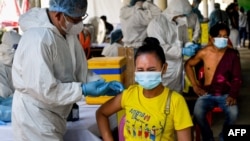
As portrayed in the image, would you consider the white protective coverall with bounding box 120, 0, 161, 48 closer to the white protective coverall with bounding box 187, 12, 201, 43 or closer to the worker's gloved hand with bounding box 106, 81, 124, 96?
the white protective coverall with bounding box 187, 12, 201, 43

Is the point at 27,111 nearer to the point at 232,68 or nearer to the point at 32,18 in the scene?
the point at 32,18

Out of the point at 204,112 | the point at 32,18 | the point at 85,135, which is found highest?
the point at 32,18

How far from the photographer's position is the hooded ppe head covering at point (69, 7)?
216 centimetres

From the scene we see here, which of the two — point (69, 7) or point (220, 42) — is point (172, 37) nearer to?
point (220, 42)

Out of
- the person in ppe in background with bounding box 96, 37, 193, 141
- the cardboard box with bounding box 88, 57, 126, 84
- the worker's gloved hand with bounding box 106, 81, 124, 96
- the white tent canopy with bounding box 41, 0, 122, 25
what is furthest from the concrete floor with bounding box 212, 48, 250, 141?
the white tent canopy with bounding box 41, 0, 122, 25

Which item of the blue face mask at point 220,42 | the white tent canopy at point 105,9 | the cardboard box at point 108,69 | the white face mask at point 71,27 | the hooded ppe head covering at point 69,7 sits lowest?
the white tent canopy at point 105,9

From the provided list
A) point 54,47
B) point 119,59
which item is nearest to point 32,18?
point 54,47

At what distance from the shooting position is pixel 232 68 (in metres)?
3.73

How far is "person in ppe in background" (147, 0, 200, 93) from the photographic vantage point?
446cm

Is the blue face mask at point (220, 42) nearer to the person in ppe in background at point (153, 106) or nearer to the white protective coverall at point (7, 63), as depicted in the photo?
the white protective coverall at point (7, 63)

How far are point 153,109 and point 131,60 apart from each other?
58.3 inches

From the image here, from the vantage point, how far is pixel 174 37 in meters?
4.68

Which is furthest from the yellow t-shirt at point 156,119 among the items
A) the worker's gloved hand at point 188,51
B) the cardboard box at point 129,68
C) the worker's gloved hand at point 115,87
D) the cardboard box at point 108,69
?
the worker's gloved hand at point 188,51

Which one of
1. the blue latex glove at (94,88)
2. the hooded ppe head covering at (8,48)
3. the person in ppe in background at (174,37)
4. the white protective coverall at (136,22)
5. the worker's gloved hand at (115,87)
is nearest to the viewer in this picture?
the blue latex glove at (94,88)
